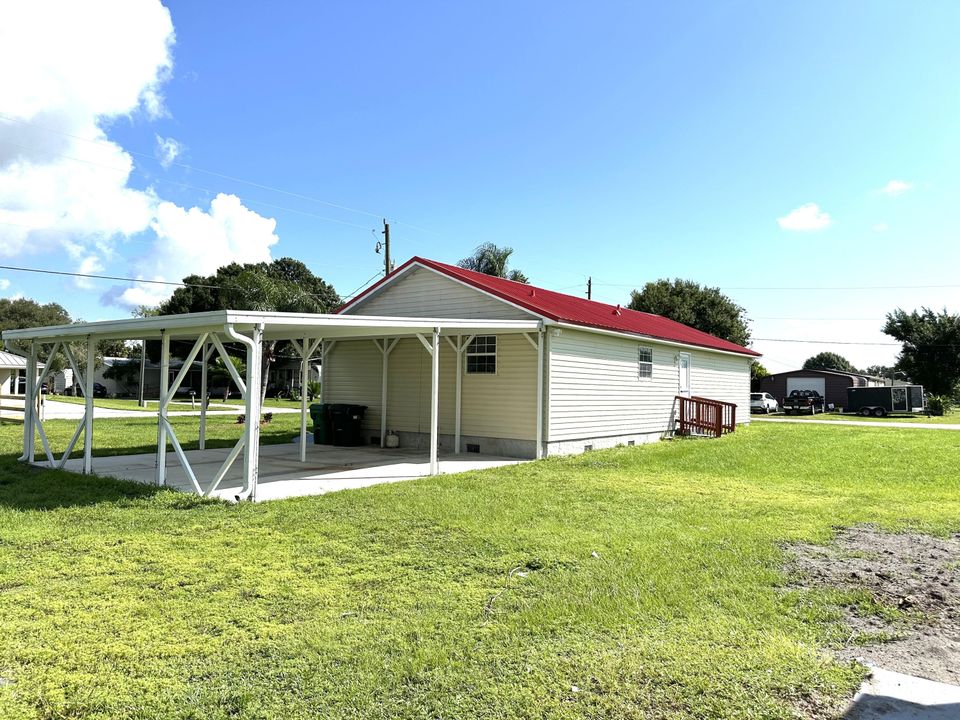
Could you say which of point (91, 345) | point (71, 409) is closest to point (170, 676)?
point (91, 345)

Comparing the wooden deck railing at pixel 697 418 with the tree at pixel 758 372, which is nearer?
the wooden deck railing at pixel 697 418

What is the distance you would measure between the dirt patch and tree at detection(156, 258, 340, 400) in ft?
83.1

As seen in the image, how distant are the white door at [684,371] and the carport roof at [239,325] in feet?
25.7

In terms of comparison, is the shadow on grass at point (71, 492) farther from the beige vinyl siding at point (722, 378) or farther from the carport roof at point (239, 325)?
the beige vinyl siding at point (722, 378)

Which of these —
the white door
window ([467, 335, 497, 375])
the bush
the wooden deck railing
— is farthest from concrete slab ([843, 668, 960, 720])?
the bush

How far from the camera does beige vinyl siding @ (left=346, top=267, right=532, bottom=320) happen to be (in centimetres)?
1362

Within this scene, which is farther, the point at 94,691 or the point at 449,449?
the point at 449,449

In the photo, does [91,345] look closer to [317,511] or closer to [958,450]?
[317,511]

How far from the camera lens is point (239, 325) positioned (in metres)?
7.50

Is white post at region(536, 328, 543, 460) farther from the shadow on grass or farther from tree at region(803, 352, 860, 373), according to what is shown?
tree at region(803, 352, 860, 373)

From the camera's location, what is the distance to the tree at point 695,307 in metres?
44.6

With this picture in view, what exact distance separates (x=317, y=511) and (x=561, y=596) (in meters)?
3.81


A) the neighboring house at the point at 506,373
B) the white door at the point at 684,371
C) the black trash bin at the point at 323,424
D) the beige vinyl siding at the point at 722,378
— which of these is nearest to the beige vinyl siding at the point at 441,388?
the neighboring house at the point at 506,373

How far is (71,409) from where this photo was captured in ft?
89.8
